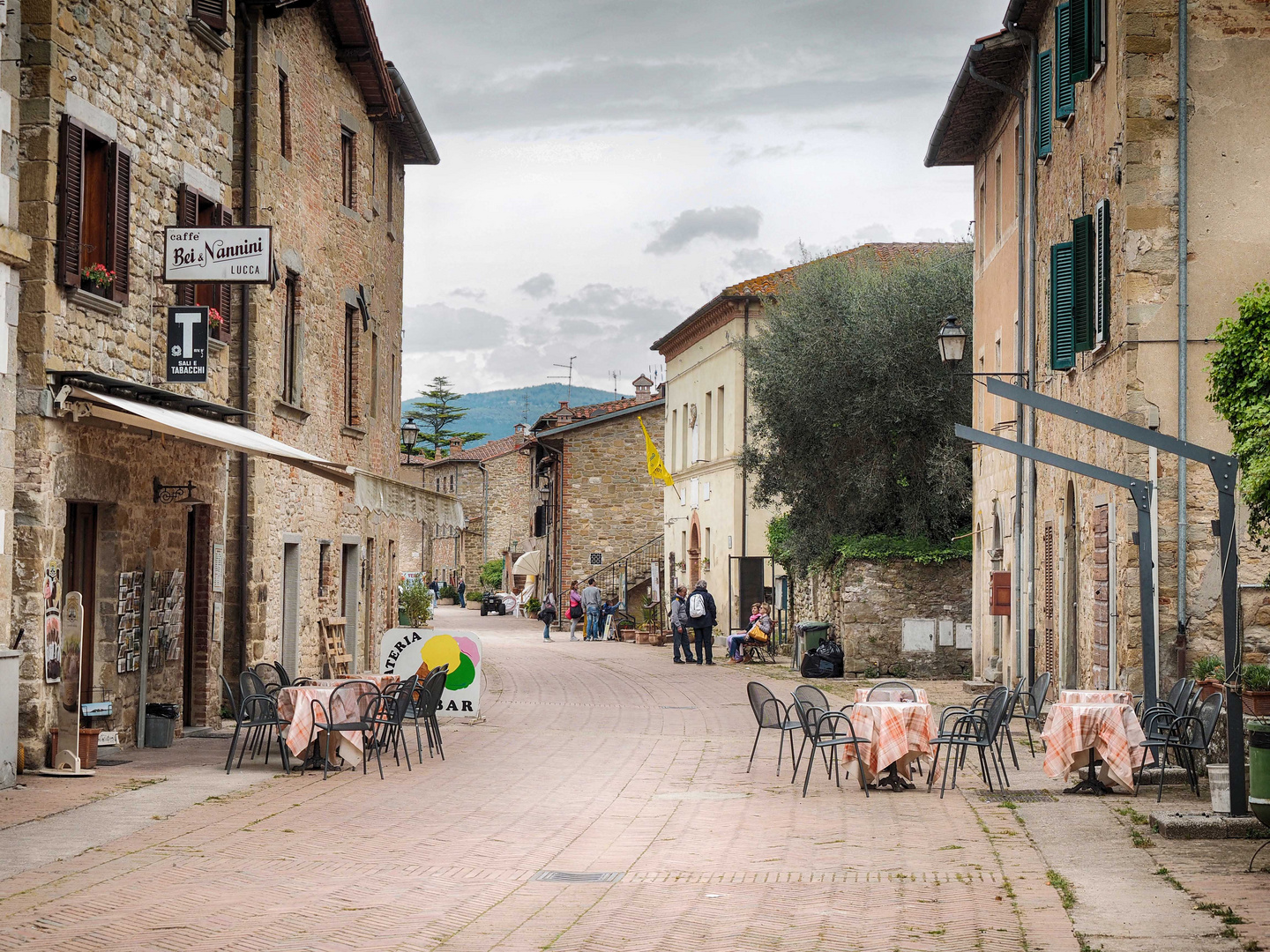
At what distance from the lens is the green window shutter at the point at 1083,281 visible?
14602 mm

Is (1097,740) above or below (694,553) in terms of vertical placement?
below

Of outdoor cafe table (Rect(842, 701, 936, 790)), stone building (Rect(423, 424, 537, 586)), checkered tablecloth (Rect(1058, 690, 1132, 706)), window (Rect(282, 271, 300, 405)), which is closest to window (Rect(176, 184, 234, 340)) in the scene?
window (Rect(282, 271, 300, 405))

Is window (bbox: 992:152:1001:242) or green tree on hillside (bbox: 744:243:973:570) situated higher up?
window (bbox: 992:152:1001:242)

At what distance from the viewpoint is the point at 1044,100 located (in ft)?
56.5

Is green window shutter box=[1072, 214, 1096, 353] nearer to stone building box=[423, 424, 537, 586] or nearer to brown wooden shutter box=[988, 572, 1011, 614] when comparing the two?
brown wooden shutter box=[988, 572, 1011, 614]

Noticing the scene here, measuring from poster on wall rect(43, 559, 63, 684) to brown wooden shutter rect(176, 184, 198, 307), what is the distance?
10.7 feet

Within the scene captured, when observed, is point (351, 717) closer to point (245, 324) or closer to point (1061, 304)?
point (245, 324)

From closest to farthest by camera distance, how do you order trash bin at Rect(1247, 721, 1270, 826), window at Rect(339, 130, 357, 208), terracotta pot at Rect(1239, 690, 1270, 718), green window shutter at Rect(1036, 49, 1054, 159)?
1. trash bin at Rect(1247, 721, 1270, 826)
2. terracotta pot at Rect(1239, 690, 1270, 718)
3. green window shutter at Rect(1036, 49, 1054, 159)
4. window at Rect(339, 130, 357, 208)

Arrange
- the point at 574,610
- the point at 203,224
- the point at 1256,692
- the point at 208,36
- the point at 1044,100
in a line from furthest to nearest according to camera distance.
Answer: the point at 574,610 → the point at 1044,100 → the point at 203,224 → the point at 208,36 → the point at 1256,692

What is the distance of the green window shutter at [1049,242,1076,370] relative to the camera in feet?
50.1

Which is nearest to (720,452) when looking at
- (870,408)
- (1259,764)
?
(870,408)

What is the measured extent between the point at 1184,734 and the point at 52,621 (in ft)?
28.3

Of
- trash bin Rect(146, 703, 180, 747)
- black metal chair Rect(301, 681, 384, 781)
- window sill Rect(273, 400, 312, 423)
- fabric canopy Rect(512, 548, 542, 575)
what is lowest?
trash bin Rect(146, 703, 180, 747)

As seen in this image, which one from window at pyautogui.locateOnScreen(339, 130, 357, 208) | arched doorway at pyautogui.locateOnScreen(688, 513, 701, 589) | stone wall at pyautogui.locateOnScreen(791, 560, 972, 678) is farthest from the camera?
arched doorway at pyautogui.locateOnScreen(688, 513, 701, 589)
